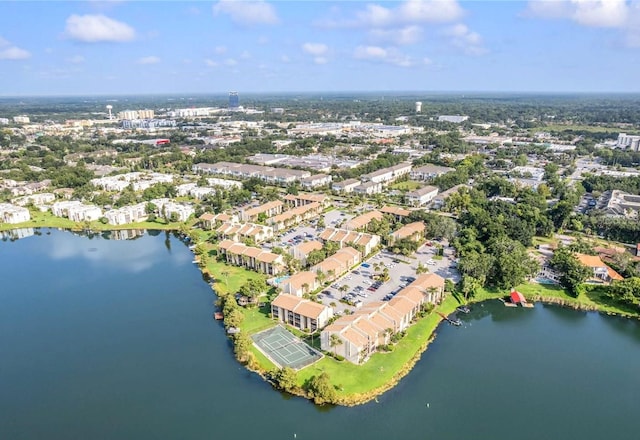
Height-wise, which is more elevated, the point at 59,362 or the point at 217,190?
the point at 217,190

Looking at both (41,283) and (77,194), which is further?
(77,194)

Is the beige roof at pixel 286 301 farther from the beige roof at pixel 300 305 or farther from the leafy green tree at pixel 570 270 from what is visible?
the leafy green tree at pixel 570 270

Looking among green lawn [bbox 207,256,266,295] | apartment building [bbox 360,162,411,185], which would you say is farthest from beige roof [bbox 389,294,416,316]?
apartment building [bbox 360,162,411,185]

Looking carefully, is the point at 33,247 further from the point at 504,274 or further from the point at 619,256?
the point at 619,256

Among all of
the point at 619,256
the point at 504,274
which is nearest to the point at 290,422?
the point at 504,274

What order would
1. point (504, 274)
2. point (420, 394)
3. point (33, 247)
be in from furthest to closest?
point (33, 247) < point (504, 274) < point (420, 394)

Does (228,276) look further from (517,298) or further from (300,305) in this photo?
(517,298)
